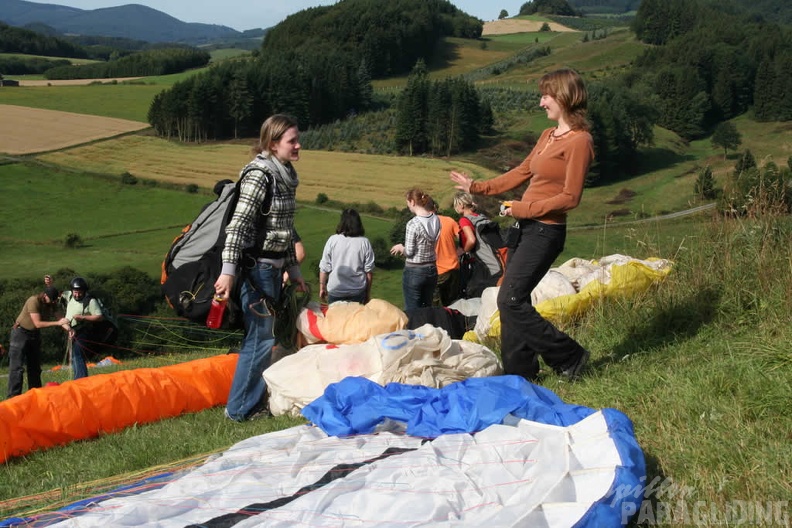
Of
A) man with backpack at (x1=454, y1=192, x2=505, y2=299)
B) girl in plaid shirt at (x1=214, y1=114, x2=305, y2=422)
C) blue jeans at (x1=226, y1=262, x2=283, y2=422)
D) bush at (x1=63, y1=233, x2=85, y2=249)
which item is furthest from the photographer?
bush at (x1=63, y1=233, x2=85, y2=249)

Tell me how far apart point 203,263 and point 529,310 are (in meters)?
2.13

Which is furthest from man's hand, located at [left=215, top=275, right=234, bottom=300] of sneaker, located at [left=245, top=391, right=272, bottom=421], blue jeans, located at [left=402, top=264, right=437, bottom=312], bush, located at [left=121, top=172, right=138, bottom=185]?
bush, located at [left=121, top=172, right=138, bottom=185]

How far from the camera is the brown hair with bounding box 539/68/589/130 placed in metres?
4.64

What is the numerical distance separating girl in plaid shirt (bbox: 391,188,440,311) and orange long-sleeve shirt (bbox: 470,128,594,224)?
307 cm

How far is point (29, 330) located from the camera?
31.5 ft

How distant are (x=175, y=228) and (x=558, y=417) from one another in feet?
156

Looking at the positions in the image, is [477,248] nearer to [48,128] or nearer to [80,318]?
[80,318]

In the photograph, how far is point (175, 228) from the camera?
49219 mm

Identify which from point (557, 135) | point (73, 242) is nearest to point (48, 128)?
point (73, 242)

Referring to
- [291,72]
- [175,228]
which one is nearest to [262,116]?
[291,72]

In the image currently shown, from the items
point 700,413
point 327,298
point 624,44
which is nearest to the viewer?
point 700,413

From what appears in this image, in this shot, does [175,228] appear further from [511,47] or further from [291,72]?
[511,47]

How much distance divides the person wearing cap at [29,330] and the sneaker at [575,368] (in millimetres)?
6555

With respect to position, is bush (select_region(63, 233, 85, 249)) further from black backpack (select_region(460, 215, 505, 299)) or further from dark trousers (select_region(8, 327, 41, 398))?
black backpack (select_region(460, 215, 505, 299))
